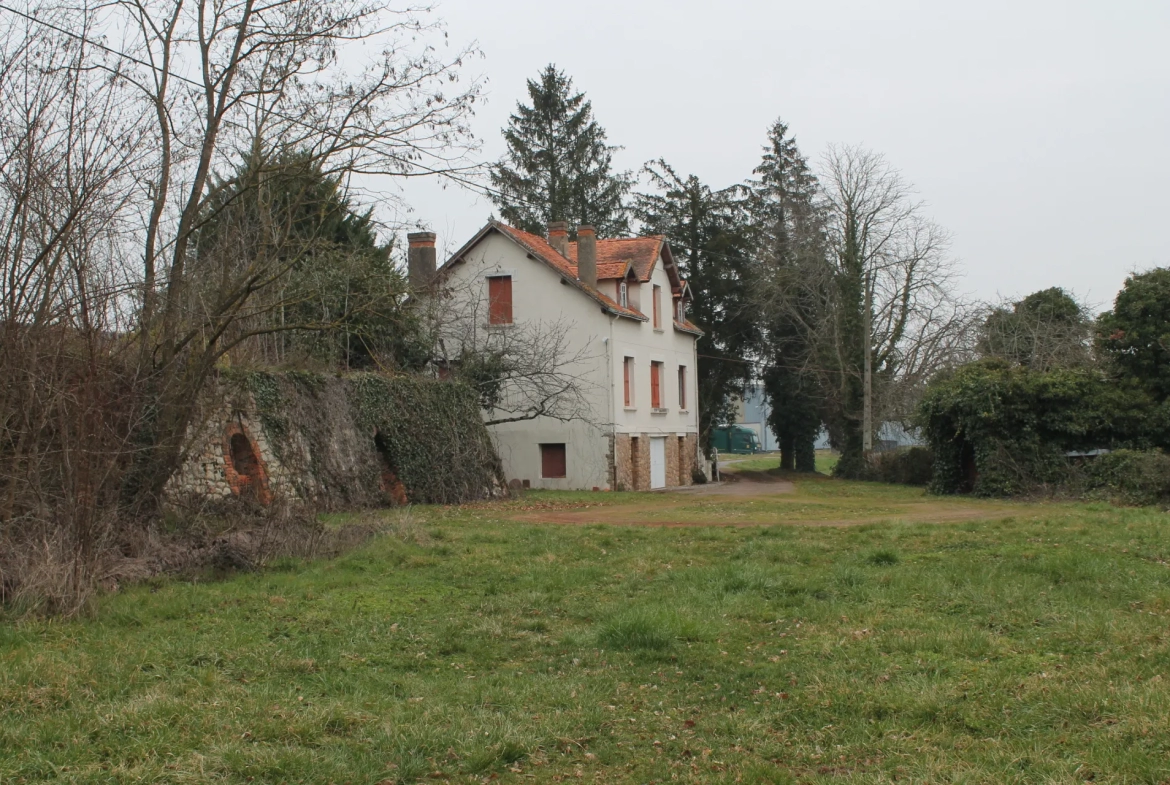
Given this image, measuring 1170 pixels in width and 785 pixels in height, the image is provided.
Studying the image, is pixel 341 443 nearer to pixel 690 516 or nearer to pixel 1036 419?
pixel 690 516

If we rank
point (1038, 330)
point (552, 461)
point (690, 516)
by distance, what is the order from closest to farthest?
point (690, 516)
point (552, 461)
point (1038, 330)

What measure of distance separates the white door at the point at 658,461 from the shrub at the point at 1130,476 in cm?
1621

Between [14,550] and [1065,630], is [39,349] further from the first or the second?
[1065,630]

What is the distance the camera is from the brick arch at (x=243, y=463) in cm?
2008

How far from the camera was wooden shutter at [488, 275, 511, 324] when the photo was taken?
37.0 meters

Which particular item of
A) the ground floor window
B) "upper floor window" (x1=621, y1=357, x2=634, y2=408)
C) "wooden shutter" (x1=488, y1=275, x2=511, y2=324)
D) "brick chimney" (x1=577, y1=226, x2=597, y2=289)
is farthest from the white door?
"wooden shutter" (x1=488, y1=275, x2=511, y2=324)

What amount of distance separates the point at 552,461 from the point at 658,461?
529 centimetres

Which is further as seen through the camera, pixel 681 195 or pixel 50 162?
pixel 681 195

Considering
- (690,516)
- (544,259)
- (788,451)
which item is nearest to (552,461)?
(544,259)

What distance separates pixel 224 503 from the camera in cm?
1727

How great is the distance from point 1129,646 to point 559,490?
93.5 feet

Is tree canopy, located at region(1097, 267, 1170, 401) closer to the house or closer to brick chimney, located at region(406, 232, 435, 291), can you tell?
the house

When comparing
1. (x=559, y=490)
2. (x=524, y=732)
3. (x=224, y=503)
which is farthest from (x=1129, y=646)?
(x=559, y=490)

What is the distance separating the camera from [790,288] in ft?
161
